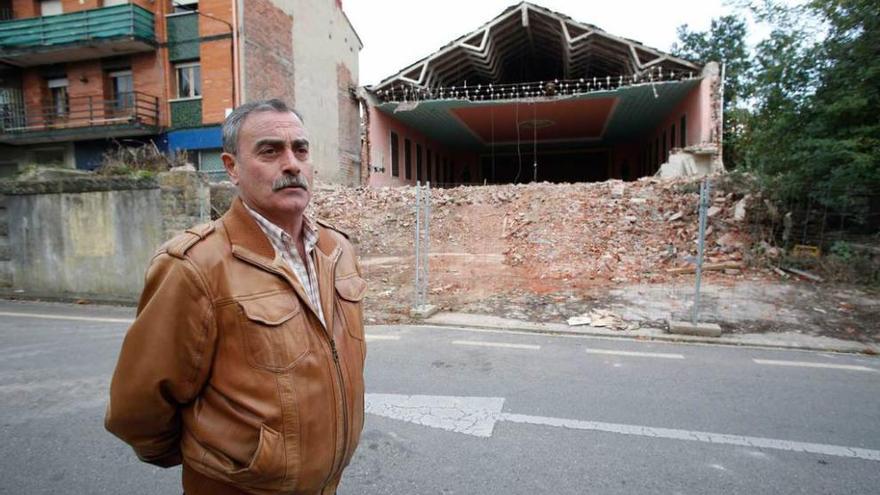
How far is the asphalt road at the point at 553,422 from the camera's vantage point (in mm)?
2891

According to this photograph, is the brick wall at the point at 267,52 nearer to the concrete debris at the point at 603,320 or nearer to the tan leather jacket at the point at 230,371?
the concrete debris at the point at 603,320

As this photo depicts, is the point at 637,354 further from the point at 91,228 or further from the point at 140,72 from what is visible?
the point at 140,72

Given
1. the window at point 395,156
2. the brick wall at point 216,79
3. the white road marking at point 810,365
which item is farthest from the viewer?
the window at point 395,156

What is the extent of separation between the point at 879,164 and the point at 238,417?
36.8ft

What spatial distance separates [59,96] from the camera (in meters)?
→ 20.3

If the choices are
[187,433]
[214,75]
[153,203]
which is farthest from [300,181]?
[214,75]

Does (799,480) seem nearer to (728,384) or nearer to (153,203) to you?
(728,384)

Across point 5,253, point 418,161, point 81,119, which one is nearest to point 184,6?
point 81,119

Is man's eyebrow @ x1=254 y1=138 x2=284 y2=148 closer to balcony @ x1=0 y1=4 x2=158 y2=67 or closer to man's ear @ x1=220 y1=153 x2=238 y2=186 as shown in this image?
man's ear @ x1=220 y1=153 x2=238 y2=186

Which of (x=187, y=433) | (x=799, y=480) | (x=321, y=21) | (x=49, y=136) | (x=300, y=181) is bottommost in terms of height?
(x=799, y=480)

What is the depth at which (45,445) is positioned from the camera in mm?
3318

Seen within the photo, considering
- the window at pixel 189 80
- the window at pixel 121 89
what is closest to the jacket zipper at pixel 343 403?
the window at pixel 189 80

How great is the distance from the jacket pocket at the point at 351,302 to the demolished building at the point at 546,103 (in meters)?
16.9

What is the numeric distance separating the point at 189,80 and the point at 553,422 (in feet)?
66.0
